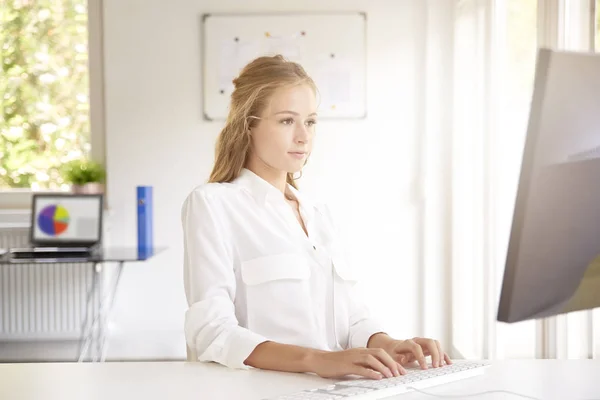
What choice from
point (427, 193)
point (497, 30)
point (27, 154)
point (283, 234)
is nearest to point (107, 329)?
point (27, 154)

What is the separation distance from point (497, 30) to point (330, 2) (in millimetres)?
1365

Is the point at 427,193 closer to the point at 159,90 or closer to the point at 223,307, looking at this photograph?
the point at 159,90

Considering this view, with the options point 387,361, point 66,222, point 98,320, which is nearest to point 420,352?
point 387,361

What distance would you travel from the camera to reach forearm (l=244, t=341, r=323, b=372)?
138cm

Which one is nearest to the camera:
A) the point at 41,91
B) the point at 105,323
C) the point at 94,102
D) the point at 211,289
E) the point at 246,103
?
the point at 211,289

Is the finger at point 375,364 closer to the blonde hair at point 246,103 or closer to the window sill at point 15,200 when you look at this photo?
the blonde hair at point 246,103

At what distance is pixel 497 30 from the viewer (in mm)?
3877

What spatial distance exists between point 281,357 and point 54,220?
3.29 metres

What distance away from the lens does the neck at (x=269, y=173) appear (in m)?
1.81

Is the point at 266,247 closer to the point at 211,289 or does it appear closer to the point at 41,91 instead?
the point at 211,289

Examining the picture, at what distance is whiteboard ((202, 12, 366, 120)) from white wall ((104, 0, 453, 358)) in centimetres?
6

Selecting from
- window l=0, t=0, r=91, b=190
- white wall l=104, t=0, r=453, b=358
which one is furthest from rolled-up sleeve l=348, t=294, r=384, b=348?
window l=0, t=0, r=91, b=190

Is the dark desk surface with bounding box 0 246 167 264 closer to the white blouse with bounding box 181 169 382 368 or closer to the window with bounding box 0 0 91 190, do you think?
the window with bounding box 0 0 91 190

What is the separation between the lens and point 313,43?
497 centimetres
